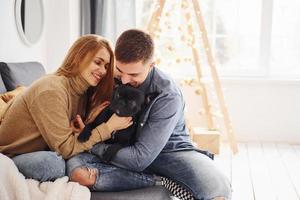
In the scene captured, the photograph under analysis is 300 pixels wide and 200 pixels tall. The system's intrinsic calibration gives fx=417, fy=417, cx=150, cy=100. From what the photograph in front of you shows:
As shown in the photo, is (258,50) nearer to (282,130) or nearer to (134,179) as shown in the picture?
(282,130)

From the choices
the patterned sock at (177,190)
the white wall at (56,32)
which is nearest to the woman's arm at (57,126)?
the patterned sock at (177,190)

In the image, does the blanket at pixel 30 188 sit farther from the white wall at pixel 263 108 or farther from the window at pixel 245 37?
the window at pixel 245 37

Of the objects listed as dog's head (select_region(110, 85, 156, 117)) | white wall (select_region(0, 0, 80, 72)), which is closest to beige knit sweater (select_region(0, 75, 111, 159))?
dog's head (select_region(110, 85, 156, 117))

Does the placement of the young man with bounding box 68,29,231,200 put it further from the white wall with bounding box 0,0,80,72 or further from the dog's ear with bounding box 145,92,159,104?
the white wall with bounding box 0,0,80,72

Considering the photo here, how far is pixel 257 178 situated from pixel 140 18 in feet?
7.17

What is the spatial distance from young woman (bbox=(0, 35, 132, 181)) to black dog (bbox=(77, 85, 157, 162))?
0.03 meters

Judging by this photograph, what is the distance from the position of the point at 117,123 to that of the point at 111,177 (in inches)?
9.4

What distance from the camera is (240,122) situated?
4.38m

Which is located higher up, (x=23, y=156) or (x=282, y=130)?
(x=23, y=156)

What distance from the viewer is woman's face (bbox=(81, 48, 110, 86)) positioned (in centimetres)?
194

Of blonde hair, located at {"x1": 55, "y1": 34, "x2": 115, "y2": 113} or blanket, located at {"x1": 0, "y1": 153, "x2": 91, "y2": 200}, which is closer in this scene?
blanket, located at {"x1": 0, "y1": 153, "x2": 91, "y2": 200}

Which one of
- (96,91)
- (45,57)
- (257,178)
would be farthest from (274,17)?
(96,91)

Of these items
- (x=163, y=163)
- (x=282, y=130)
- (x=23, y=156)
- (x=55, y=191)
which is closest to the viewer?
(x=55, y=191)

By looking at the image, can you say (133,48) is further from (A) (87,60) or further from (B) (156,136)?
(B) (156,136)
